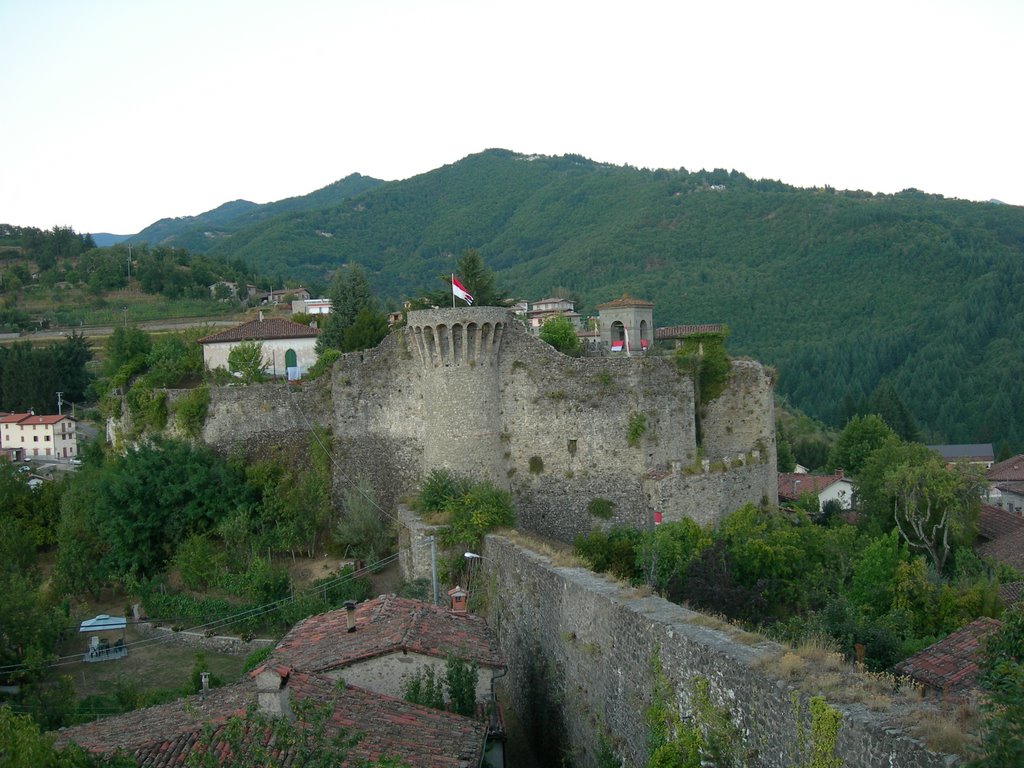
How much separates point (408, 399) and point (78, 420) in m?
41.6

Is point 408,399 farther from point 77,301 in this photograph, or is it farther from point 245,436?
point 77,301

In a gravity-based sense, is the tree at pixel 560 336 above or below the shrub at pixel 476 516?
above

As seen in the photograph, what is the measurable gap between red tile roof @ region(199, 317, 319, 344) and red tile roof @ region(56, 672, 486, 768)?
25376 mm

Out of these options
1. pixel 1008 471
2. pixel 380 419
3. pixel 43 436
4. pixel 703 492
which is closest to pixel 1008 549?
pixel 703 492

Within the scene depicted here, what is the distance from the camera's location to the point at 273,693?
38.8 ft

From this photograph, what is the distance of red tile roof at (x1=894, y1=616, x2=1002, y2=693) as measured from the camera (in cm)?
1703

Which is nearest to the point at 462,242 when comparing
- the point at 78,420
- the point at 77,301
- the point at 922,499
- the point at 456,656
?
the point at 77,301

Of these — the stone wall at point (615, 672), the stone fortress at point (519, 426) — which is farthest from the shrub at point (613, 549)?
the stone wall at point (615, 672)

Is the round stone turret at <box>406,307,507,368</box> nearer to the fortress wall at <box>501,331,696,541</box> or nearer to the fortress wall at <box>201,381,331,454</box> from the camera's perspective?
the fortress wall at <box>501,331,696,541</box>

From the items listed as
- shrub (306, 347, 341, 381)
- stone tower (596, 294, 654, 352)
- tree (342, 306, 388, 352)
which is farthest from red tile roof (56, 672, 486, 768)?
stone tower (596, 294, 654, 352)

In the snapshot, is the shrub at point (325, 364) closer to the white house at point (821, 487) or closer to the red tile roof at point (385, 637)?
the red tile roof at point (385, 637)

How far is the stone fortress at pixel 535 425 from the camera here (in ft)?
89.0

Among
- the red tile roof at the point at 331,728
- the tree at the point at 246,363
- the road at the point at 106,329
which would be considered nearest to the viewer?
the red tile roof at the point at 331,728

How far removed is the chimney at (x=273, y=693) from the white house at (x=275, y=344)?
2667cm
